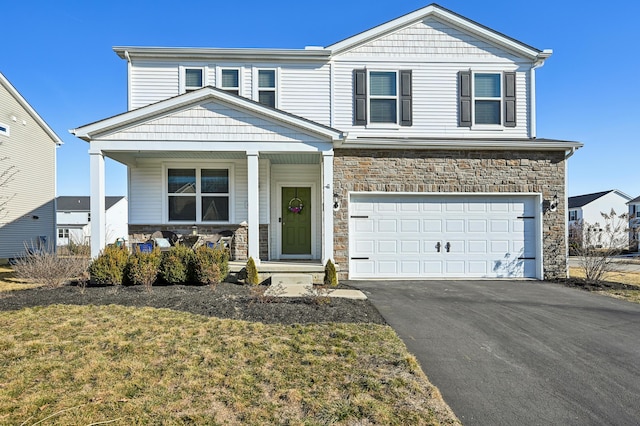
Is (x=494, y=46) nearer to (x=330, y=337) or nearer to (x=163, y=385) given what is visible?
(x=330, y=337)

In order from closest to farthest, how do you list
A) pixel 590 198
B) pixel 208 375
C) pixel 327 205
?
1. pixel 208 375
2. pixel 327 205
3. pixel 590 198

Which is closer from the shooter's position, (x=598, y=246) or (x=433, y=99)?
(x=598, y=246)

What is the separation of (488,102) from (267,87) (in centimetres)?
700

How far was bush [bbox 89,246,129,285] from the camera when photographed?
7648 mm

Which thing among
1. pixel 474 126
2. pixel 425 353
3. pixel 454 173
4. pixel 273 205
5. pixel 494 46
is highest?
pixel 494 46

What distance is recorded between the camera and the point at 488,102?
434 inches

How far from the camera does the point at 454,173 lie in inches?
371

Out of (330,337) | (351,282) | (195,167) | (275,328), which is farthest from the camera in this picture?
(195,167)

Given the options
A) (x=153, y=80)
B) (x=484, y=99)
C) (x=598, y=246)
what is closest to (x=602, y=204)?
(x=598, y=246)

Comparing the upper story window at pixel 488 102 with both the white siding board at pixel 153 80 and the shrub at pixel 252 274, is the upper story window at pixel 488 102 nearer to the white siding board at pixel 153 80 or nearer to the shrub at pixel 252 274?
the shrub at pixel 252 274

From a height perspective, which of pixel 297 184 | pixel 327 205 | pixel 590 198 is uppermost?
pixel 590 198

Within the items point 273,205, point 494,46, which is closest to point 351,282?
point 273,205

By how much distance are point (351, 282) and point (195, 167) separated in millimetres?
5933

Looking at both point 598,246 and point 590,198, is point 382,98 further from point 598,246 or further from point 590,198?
point 590,198
